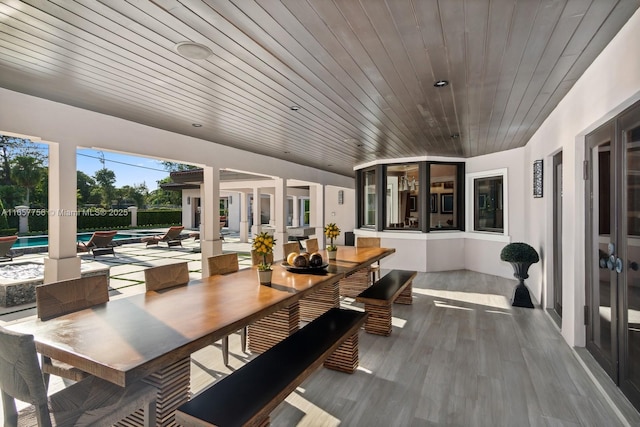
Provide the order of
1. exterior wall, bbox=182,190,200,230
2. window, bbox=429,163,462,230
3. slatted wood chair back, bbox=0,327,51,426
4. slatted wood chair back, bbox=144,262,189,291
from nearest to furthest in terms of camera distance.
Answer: slatted wood chair back, bbox=0,327,51,426, slatted wood chair back, bbox=144,262,189,291, window, bbox=429,163,462,230, exterior wall, bbox=182,190,200,230

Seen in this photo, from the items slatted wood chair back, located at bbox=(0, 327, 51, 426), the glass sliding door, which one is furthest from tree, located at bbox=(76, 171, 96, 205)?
the glass sliding door

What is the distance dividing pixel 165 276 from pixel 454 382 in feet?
8.18

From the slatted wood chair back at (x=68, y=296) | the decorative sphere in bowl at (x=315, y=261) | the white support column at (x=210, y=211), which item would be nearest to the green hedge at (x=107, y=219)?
the white support column at (x=210, y=211)

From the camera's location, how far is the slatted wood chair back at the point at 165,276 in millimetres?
2676

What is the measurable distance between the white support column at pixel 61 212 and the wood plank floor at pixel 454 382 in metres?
1.84

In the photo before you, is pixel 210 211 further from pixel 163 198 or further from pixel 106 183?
pixel 163 198

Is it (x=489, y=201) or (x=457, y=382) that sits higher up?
(x=489, y=201)

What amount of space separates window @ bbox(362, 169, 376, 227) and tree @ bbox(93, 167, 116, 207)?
20.2 m

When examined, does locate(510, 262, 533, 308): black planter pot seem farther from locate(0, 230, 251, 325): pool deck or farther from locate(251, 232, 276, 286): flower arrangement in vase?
locate(0, 230, 251, 325): pool deck

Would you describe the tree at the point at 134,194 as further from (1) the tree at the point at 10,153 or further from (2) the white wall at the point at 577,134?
(2) the white wall at the point at 577,134

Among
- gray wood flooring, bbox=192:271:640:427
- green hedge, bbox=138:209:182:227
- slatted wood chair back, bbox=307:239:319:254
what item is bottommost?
gray wood flooring, bbox=192:271:640:427

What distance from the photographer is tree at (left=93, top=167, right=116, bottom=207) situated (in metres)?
22.3

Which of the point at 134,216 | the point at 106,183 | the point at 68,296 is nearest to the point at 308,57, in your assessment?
the point at 68,296

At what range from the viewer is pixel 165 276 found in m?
2.81
